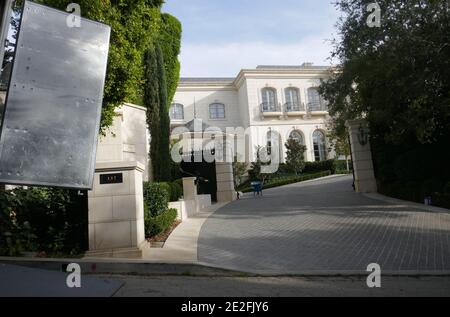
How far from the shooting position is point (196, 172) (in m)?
18.1

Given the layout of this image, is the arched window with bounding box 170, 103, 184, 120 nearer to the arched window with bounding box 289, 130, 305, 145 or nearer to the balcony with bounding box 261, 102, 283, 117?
the balcony with bounding box 261, 102, 283, 117

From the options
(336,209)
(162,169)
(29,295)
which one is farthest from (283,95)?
(29,295)

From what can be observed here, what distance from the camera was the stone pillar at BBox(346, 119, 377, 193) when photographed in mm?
17328

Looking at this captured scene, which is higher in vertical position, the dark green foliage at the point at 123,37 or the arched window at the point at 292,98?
the arched window at the point at 292,98

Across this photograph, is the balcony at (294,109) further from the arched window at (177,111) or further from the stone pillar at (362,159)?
the stone pillar at (362,159)

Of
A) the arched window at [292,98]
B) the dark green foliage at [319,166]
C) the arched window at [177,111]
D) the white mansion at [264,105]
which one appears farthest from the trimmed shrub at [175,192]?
the arched window at [292,98]

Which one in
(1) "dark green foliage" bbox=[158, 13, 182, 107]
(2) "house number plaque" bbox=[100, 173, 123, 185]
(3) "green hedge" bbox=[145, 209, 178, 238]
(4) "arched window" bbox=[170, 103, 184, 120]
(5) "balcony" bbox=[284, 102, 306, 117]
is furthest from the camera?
(5) "balcony" bbox=[284, 102, 306, 117]

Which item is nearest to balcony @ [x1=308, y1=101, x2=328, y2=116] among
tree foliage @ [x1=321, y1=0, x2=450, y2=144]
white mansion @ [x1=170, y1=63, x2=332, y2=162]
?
white mansion @ [x1=170, y1=63, x2=332, y2=162]

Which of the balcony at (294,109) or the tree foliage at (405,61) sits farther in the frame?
the balcony at (294,109)

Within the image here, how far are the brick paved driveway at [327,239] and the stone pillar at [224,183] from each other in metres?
5.15

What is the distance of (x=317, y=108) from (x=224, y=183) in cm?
2804

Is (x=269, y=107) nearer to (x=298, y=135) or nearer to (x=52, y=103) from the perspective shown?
(x=298, y=135)

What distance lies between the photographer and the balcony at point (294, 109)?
41844 millimetres
